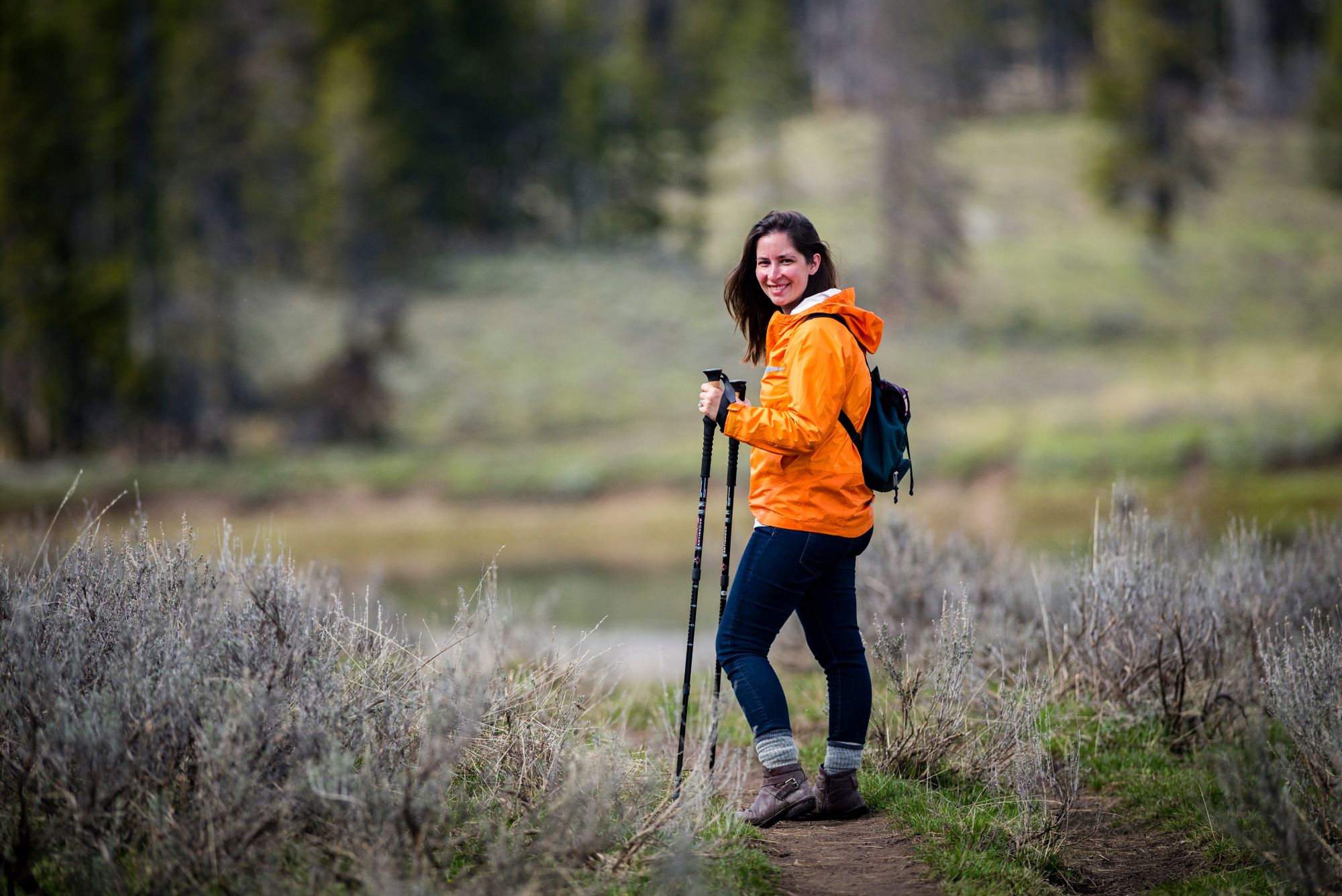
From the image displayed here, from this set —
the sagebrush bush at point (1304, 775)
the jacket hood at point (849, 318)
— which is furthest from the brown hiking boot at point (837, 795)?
the jacket hood at point (849, 318)

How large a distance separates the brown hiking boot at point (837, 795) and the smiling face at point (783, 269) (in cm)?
174

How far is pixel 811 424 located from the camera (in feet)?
13.2

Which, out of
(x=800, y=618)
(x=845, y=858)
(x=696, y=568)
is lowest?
(x=845, y=858)

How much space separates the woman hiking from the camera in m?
4.08

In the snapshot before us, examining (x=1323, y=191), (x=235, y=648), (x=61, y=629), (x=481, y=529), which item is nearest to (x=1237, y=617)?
(x=235, y=648)

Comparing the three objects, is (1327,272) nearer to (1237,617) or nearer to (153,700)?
(1237,617)

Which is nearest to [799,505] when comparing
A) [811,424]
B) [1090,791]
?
[811,424]

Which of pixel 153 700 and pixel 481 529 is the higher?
pixel 153 700

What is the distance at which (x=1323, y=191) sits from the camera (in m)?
40.9

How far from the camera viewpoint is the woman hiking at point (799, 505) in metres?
4.08

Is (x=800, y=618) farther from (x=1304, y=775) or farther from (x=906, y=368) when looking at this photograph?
(x=906, y=368)

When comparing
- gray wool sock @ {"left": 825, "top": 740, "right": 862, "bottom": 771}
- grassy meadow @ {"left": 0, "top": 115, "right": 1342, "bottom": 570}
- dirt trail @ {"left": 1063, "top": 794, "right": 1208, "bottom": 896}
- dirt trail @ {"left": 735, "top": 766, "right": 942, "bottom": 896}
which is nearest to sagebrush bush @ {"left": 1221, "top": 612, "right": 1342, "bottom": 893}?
dirt trail @ {"left": 1063, "top": 794, "right": 1208, "bottom": 896}

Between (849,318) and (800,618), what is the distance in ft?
3.46

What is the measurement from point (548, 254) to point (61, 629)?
116 feet
